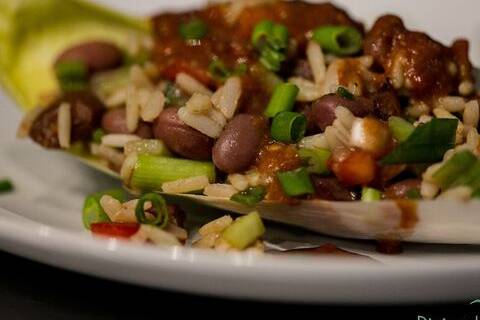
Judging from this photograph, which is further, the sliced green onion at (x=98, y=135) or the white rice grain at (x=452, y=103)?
the sliced green onion at (x=98, y=135)

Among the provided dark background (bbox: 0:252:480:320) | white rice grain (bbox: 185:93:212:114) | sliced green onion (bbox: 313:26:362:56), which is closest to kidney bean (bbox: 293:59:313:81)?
Answer: sliced green onion (bbox: 313:26:362:56)

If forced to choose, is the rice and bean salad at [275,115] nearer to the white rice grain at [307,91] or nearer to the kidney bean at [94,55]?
the white rice grain at [307,91]

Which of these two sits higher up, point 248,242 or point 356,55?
point 356,55

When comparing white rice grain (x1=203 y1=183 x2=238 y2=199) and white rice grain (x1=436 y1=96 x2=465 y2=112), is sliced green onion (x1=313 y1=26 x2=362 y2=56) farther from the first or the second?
white rice grain (x1=203 y1=183 x2=238 y2=199)

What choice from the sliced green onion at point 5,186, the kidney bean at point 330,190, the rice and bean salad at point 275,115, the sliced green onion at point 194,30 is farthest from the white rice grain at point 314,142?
the sliced green onion at point 5,186

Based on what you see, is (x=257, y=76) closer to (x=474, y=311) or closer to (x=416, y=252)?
(x=416, y=252)

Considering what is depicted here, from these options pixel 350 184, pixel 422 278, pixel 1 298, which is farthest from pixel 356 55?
pixel 1 298
